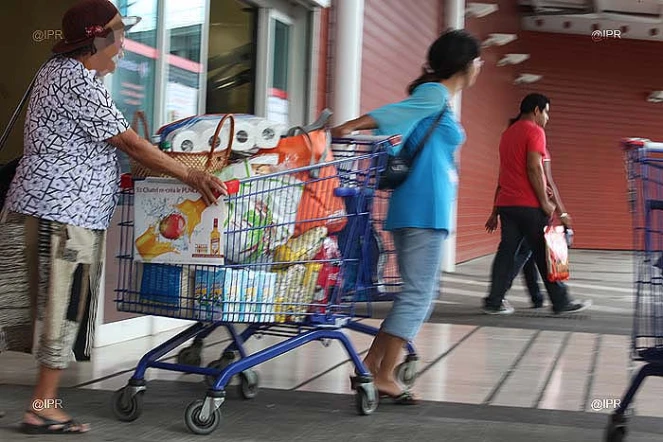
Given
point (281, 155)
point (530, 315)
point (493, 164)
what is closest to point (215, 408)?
point (281, 155)

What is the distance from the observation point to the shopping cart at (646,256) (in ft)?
13.0

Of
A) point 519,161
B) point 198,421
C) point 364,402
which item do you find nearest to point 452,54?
point 364,402

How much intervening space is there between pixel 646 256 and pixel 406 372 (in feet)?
5.16

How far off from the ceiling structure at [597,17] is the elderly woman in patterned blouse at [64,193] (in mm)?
17050

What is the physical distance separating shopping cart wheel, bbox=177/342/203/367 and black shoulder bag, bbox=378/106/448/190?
1.25 metres

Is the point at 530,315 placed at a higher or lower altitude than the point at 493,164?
lower

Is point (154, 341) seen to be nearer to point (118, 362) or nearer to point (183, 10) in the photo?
point (118, 362)

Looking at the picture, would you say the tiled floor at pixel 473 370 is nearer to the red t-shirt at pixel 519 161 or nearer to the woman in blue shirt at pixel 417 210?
the woman in blue shirt at pixel 417 210

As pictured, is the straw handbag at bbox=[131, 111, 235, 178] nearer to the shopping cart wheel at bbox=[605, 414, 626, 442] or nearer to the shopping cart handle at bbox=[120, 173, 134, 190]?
the shopping cart handle at bbox=[120, 173, 134, 190]

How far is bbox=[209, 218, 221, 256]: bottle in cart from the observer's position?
159 inches

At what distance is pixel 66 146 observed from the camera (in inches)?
155

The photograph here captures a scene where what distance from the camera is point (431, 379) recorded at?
561cm

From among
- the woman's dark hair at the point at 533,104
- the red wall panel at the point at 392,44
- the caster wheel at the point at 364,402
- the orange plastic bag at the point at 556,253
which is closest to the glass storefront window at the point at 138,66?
the caster wheel at the point at 364,402

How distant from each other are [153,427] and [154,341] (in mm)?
2487
